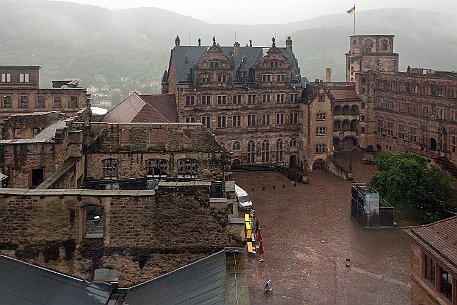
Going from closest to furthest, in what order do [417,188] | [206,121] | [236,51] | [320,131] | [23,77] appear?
[417,188]
[23,77]
[206,121]
[320,131]
[236,51]

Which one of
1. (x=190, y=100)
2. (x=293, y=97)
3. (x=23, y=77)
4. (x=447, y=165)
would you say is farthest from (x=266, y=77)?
(x=23, y=77)

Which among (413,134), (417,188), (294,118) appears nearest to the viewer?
(417,188)

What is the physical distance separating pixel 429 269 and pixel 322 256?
761 inches

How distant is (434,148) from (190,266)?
6764 cm

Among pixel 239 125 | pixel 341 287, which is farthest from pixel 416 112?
pixel 341 287

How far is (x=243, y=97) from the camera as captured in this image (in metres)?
79.0

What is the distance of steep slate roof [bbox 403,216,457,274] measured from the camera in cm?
2280

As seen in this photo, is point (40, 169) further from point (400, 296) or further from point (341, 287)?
point (400, 296)

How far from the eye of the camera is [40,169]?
31219 mm

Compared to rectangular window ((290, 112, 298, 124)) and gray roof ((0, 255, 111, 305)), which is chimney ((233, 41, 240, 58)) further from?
gray roof ((0, 255, 111, 305))

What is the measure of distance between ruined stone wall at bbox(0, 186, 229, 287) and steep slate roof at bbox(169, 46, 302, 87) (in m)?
58.4

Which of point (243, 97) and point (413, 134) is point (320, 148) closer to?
point (243, 97)

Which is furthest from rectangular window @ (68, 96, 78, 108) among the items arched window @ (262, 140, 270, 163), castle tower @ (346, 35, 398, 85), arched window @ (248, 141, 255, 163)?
castle tower @ (346, 35, 398, 85)

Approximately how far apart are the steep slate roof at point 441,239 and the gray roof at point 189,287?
9.82 meters
